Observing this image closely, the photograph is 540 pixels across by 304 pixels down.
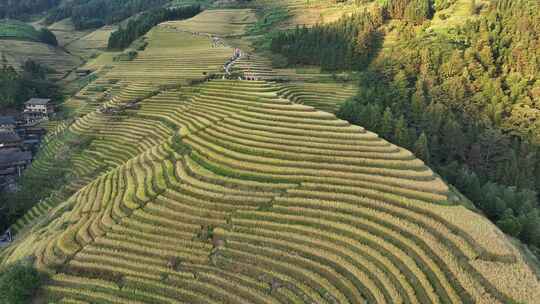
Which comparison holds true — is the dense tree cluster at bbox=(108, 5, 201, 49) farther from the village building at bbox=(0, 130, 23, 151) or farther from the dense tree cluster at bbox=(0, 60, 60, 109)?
the village building at bbox=(0, 130, 23, 151)

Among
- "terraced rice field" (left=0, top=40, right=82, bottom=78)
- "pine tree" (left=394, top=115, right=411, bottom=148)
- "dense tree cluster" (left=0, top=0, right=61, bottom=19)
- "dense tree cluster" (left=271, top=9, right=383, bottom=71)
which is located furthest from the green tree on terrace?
"pine tree" (left=394, top=115, right=411, bottom=148)

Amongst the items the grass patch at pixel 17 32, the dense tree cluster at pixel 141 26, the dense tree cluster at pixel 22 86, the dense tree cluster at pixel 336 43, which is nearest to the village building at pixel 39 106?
the dense tree cluster at pixel 22 86

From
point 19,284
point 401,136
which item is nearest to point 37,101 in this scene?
point 19,284

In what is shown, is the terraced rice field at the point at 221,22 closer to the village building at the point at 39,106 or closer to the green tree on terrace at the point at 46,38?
the village building at the point at 39,106

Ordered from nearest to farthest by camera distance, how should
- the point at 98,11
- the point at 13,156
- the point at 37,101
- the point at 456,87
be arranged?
1. the point at 456,87
2. the point at 13,156
3. the point at 37,101
4. the point at 98,11

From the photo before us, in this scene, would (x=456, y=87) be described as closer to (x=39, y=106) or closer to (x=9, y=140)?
(x=9, y=140)
